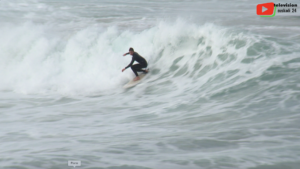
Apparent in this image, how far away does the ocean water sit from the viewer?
465 centimetres

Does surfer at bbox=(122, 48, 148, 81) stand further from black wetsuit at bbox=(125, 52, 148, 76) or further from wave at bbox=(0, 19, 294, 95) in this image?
wave at bbox=(0, 19, 294, 95)

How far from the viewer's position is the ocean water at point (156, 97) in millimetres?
4652

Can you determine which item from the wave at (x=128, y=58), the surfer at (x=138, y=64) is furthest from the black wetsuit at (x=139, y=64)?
the wave at (x=128, y=58)

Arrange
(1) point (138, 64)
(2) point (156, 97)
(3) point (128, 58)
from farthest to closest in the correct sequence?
(3) point (128, 58), (1) point (138, 64), (2) point (156, 97)

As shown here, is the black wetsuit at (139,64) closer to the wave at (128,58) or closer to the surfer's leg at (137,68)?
the surfer's leg at (137,68)

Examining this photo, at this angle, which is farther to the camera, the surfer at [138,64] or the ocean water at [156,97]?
the surfer at [138,64]

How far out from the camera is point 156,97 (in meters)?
9.64

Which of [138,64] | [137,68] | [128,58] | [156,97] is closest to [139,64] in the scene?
[138,64]

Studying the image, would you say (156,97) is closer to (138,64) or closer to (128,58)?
(138,64)

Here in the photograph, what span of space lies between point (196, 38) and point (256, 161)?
353 inches

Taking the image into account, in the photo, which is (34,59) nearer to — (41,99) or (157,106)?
(41,99)

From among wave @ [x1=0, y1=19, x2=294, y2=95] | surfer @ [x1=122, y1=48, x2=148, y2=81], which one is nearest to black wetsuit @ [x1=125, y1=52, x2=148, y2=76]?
surfer @ [x1=122, y1=48, x2=148, y2=81]

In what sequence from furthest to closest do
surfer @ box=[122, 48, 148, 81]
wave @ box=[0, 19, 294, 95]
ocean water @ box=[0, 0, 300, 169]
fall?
surfer @ box=[122, 48, 148, 81]
wave @ box=[0, 19, 294, 95]
ocean water @ box=[0, 0, 300, 169]

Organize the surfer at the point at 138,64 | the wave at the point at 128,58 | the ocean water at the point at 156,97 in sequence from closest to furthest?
the ocean water at the point at 156,97, the wave at the point at 128,58, the surfer at the point at 138,64
